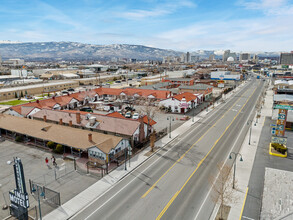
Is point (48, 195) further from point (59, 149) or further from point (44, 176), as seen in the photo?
point (59, 149)

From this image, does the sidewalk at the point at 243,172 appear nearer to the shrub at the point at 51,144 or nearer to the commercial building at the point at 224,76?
the shrub at the point at 51,144

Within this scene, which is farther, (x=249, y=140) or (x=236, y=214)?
(x=249, y=140)

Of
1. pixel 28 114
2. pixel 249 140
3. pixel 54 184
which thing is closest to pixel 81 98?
pixel 28 114

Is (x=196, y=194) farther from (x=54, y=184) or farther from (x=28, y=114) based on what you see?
(x=28, y=114)

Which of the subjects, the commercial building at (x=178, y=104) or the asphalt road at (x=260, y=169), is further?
the commercial building at (x=178, y=104)

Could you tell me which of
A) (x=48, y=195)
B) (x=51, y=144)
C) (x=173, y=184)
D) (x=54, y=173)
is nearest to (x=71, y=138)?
(x=51, y=144)

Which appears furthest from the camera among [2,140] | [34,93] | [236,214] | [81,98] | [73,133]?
[34,93]

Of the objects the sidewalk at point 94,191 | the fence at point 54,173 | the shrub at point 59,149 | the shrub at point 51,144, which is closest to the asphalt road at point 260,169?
the sidewalk at point 94,191
